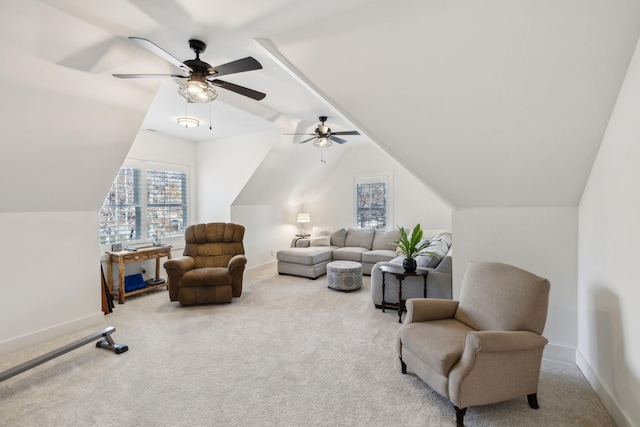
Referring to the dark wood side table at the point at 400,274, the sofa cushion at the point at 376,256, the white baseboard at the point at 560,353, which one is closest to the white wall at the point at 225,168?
the sofa cushion at the point at 376,256

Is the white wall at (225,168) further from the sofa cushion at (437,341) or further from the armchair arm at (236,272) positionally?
the sofa cushion at (437,341)

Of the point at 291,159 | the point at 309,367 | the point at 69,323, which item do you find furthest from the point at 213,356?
the point at 291,159

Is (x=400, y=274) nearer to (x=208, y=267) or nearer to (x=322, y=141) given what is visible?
(x=322, y=141)

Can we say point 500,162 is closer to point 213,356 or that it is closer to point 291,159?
point 213,356

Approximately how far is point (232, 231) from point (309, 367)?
274 cm

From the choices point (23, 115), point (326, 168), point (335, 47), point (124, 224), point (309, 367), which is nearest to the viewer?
point (335, 47)

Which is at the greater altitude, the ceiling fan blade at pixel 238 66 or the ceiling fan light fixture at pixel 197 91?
the ceiling fan blade at pixel 238 66

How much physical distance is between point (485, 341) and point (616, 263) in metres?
1.02

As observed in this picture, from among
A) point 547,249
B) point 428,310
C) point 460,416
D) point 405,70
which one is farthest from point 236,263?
point 547,249

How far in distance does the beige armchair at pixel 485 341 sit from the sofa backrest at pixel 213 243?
Result: 10.1 feet

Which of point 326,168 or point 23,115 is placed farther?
point 326,168

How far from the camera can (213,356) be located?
2.59 meters

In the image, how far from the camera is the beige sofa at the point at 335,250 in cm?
542

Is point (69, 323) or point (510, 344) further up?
point (510, 344)
